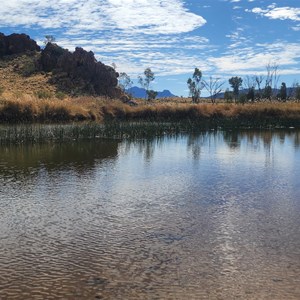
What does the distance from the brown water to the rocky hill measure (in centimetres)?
5169

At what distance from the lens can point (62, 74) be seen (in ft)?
233

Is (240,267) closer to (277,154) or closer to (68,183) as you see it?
(68,183)

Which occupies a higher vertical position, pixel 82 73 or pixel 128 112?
pixel 82 73

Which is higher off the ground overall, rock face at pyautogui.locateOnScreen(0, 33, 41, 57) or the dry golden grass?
rock face at pyautogui.locateOnScreen(0, 33, 41, 57)

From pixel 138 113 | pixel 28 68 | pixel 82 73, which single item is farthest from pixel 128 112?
pixel 28 68

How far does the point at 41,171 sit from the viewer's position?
1556 cm

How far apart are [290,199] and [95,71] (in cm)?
6354

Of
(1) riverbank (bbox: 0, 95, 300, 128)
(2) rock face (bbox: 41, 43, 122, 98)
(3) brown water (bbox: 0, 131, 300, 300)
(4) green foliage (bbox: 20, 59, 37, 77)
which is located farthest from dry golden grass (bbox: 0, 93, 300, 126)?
(4) green foliage (bbox: 20, 59, 37, 77)

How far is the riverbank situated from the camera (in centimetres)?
3480

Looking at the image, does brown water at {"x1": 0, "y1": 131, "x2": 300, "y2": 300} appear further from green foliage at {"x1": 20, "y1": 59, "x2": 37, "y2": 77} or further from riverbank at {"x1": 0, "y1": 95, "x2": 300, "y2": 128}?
green foliage at {"x1": 20, "y1": 59, "x2": 37, "y2": 77}

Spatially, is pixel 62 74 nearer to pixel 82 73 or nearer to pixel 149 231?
pixel 82 73

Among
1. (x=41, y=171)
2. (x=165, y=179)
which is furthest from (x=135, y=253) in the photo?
(x=41, y=171)

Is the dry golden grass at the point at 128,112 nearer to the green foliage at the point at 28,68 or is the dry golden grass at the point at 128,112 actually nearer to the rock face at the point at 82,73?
the rock face at the point at 82,73

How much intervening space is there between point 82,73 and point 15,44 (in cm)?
2534
